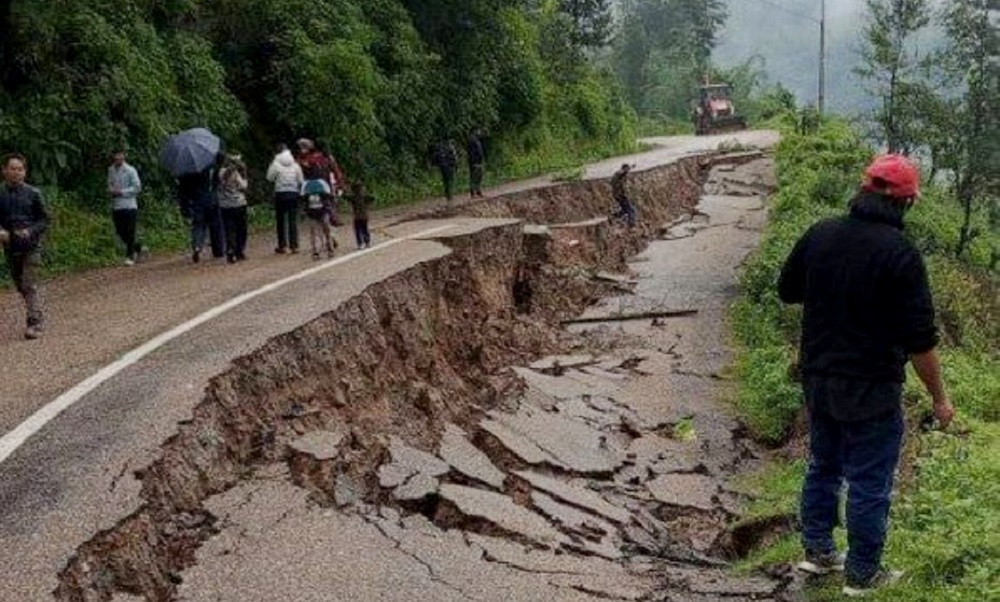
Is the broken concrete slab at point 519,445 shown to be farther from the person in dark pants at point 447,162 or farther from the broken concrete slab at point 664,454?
the person in dark pants at point 447,162

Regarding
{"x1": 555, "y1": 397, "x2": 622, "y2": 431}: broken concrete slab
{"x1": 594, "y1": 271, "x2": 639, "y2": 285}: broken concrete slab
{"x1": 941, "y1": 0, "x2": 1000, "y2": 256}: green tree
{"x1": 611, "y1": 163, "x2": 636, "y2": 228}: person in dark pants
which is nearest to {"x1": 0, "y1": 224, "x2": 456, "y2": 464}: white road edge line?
{"x1": 555, "y1": 397, "x2": 622, "y2": 431}: broken concrete slab

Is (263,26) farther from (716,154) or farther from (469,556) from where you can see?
(716,154)

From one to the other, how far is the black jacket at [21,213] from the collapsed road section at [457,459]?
8.62 ft

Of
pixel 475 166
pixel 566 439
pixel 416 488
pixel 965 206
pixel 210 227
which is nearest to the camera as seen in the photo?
pixel 416 488

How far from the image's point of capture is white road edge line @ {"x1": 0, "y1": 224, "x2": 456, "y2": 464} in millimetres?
6664

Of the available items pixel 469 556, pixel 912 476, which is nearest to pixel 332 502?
pixel 469 556

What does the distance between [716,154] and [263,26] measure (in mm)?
23265

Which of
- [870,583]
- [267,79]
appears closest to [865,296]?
[870,583]

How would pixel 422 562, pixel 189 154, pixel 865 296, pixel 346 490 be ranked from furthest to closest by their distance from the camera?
pixel 189 154 < pixel 346 490 < pixel 422 562 < pixel 865 296

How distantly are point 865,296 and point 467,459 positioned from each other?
463cm

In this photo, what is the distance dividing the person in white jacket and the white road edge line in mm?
2218

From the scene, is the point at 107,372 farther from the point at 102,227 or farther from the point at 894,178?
the point at 102,227

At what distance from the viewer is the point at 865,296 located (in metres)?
5.12

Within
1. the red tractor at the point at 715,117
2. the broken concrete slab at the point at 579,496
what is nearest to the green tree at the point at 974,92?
the broken concrete slab at the point at 579,496
